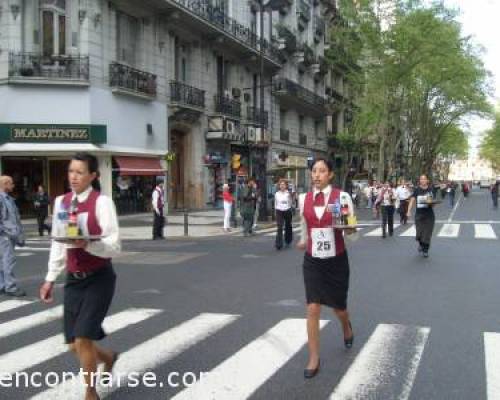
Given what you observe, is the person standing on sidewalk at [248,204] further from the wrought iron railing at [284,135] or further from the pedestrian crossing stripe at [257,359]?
the wrought iron railing at [284,135]

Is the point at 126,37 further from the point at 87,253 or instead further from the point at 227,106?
the point at 87,253

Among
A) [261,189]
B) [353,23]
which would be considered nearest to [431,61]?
[353,23]

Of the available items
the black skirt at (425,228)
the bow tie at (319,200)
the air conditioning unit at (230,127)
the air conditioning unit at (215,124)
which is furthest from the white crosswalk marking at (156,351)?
the air conditioning unit at (230,127)

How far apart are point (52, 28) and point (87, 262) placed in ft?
66.9

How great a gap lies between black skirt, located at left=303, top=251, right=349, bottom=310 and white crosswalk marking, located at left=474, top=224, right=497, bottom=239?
13.1 meters

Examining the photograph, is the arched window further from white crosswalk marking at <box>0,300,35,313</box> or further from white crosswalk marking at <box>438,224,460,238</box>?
white crosswalk marking at <box>0,300,35,313</box>

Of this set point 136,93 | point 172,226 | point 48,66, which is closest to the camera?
point 172,226

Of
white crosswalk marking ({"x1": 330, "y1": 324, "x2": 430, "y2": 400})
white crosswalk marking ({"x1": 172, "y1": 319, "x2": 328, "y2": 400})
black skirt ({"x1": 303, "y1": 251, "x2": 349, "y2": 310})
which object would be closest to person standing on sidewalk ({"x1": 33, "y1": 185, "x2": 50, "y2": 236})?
white crosswalk marking ({"x1": 172, "y1": 319, "x2": 328, "y2": 400})

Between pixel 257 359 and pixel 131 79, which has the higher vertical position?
pixel 131 79

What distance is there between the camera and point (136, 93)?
975 inches

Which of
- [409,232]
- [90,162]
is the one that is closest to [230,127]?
[409,232]

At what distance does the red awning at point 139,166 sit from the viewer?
2406cm

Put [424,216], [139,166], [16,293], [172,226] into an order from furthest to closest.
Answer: [139,166] → [172,226] → [424,216] → [16,293]

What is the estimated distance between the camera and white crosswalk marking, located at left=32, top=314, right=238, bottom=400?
452cm
